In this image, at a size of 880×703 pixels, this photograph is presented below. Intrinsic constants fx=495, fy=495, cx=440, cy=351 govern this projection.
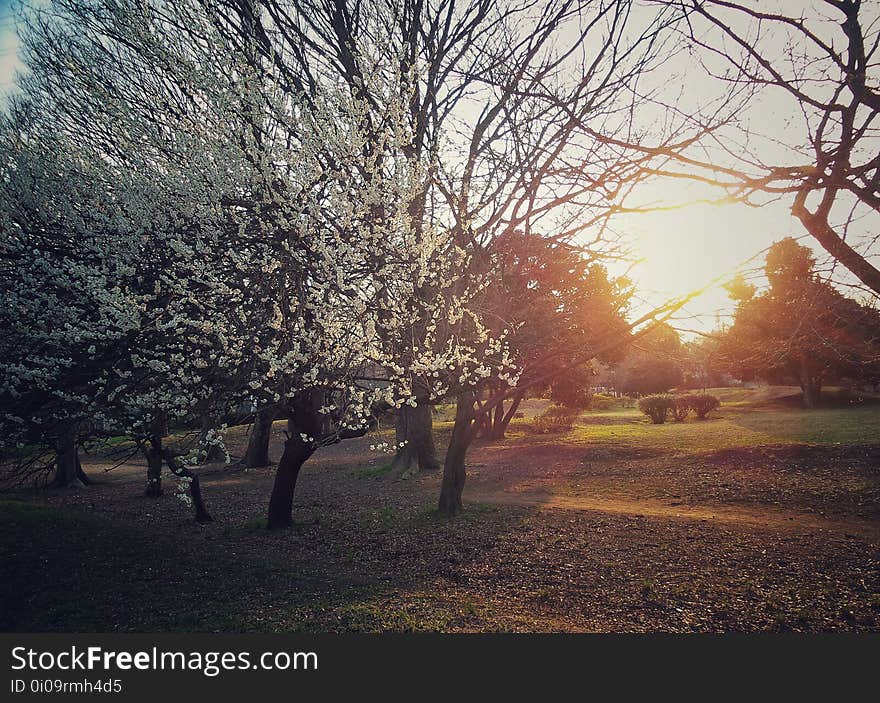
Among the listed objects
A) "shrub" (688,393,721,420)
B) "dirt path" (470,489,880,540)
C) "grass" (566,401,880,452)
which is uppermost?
"shrub" (688,393,721,420)

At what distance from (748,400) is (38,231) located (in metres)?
44.5


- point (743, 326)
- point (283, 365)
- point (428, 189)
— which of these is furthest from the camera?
point (743, 326)

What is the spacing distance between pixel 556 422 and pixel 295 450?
22.6 meters

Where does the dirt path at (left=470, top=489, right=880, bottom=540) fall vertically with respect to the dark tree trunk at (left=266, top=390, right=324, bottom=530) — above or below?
below

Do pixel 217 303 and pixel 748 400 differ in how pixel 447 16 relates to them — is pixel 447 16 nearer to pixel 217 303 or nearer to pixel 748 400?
pixel 217 303

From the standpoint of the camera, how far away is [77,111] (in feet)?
31.6

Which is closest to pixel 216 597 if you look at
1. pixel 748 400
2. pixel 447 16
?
pixel 447 16

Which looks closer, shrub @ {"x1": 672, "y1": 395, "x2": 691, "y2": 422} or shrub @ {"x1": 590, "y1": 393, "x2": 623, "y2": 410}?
shrub @ {"x1": 672, "y1": 395, "x2": 691, "y2": 422}

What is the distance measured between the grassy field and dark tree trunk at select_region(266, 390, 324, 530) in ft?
2.33

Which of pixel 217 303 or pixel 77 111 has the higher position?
pixel 77 111

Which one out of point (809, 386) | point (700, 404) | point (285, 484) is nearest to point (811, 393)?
point (809, 386)

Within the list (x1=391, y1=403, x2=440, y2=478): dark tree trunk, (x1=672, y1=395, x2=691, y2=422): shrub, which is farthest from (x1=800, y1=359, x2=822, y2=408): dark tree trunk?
(x1=391, y1=403, x2=440, y2=478): dark tree trunk

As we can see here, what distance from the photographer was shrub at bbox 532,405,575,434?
29.4m

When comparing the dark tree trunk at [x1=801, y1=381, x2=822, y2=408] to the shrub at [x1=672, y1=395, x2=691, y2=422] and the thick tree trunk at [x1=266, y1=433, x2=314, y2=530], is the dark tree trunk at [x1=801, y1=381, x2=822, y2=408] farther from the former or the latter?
the thick tree trunk at [x1=266, y1=433, x2=314, y2=530]
